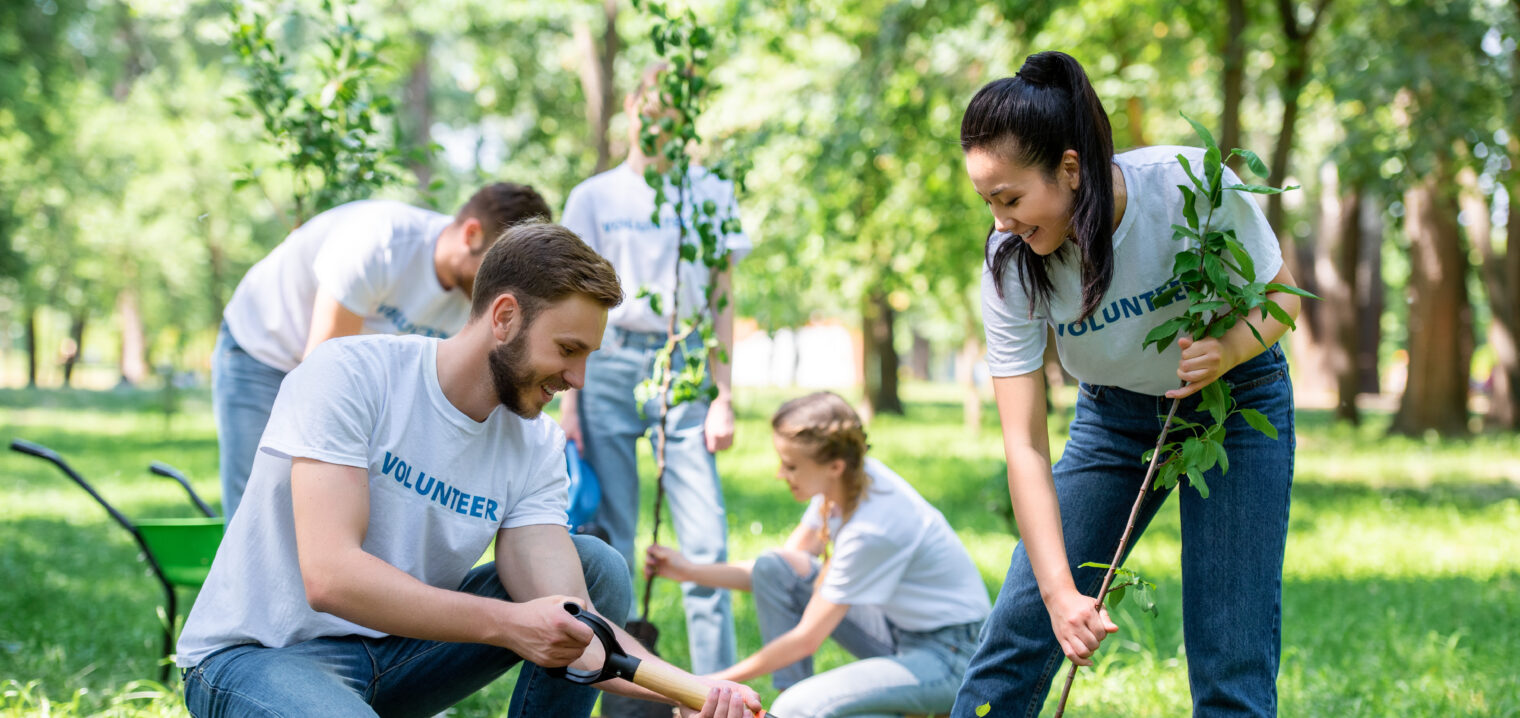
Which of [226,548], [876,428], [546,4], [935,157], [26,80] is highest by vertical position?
[546,4]

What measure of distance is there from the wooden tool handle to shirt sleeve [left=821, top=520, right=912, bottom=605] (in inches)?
43.9

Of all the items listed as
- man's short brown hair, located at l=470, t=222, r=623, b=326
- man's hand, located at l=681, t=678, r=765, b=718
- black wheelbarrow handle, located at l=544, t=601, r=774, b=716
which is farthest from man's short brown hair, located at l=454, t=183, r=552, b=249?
man's hand, located at l=681, t=678, r=765, b=718

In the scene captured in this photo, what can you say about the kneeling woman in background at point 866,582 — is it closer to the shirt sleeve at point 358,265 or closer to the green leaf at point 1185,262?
the shirt sleeve at point 358,265

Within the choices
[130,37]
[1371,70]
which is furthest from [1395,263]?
[130,37]

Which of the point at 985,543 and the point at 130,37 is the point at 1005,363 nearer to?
the point at 985,543

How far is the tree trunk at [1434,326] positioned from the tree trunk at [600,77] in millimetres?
9968

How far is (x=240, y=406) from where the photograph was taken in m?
3.61

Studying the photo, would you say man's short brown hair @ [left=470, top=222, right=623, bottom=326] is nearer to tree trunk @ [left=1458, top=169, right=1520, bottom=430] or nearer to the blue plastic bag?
the blue plastic bag

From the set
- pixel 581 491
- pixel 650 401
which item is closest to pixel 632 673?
pixel 581 491

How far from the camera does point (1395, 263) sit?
42531 millimetres

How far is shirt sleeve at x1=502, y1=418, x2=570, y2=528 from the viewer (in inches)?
97.6

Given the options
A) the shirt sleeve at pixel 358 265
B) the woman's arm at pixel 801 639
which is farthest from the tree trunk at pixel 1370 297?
the shirt sleeve at pixel 358 265

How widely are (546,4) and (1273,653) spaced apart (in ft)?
44.8

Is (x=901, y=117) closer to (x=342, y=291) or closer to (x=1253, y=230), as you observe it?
(x=342, y=291)
